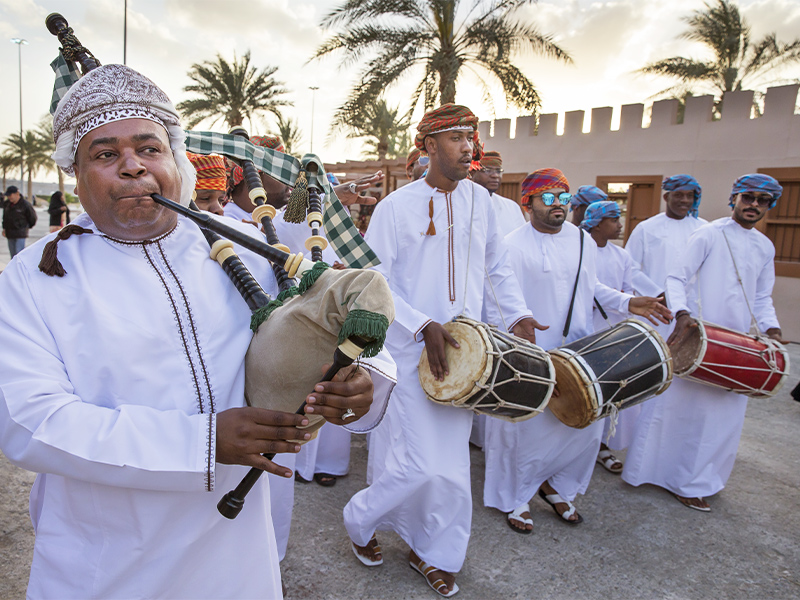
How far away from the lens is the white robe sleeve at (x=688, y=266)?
4066 mm

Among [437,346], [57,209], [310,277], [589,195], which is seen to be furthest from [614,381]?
[57,209]

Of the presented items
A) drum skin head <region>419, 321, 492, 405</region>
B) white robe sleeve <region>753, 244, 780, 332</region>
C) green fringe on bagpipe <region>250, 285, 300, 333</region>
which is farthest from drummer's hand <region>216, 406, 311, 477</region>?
white robe sleeve <region>753, 244, 780, 332</region>

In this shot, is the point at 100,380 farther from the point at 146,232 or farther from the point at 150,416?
the point at 146,232

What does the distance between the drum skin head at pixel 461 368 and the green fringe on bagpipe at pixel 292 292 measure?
1524mm

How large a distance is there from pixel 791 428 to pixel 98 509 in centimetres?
599

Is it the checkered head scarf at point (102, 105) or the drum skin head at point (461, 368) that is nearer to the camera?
the checkered head scarf at point (102, 105)

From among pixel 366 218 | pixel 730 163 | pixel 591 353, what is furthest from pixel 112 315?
pixel 730 163

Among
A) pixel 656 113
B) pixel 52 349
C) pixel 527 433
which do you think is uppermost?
pixel 656 113

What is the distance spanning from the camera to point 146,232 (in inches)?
58.8

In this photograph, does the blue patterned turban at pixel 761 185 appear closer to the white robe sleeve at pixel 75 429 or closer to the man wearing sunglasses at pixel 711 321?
the man wearing sunglasses at pixel 711 321

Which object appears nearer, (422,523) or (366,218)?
(422,523)

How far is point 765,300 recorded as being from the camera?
4168 mm

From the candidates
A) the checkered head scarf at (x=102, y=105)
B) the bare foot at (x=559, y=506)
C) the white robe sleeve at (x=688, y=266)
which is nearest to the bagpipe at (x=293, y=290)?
the checkered head scarf at (x=102, y=105)

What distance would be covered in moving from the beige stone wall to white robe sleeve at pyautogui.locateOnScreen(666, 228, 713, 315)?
7.06m
